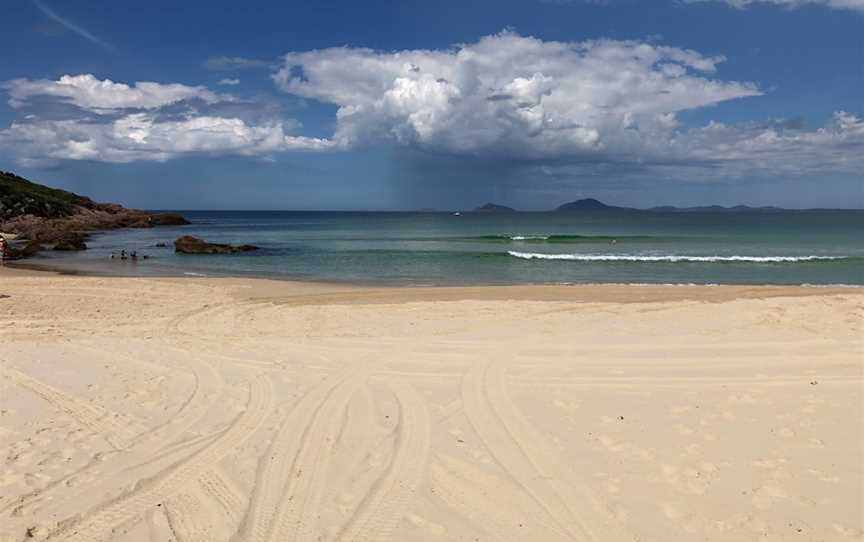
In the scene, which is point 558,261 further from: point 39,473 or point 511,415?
point 39,473

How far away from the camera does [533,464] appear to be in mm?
5137

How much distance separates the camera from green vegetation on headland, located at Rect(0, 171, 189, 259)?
3696 centimetres

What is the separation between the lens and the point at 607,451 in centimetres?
533

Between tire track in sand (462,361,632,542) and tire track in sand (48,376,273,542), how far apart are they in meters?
2.38

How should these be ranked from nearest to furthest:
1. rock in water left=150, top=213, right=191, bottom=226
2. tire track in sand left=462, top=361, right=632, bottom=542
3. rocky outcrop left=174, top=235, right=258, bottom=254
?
tire track in sand left=462, top=361, right=632, bottom=542, rocky outcrop left=174, top=235, right=258, bottom=254, rock in water left=150, top=213, right=191, bottom=226

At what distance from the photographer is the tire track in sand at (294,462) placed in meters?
4.27

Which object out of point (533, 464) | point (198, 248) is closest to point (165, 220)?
point (198, 248)

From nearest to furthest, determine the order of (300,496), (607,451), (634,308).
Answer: (300,496), (607,451), (634,308)

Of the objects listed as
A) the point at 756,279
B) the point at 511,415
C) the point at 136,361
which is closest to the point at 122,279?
the point at 136,361

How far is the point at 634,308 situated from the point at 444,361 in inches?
277

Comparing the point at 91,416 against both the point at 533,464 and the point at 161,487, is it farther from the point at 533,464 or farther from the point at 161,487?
the point at 533,464

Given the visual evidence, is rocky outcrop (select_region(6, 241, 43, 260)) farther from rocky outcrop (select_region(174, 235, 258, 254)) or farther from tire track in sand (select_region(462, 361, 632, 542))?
tire track in sand (select_region(462, 361, 632, 542))

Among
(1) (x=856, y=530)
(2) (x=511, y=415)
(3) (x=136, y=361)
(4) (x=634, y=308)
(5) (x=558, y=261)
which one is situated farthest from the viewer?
(5) (x=558, y=261)

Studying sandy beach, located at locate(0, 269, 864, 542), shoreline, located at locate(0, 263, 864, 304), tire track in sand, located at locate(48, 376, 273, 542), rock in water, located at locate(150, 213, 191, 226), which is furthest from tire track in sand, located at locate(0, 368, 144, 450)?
rock in water, located at locate(150, 213, 191, 226)
